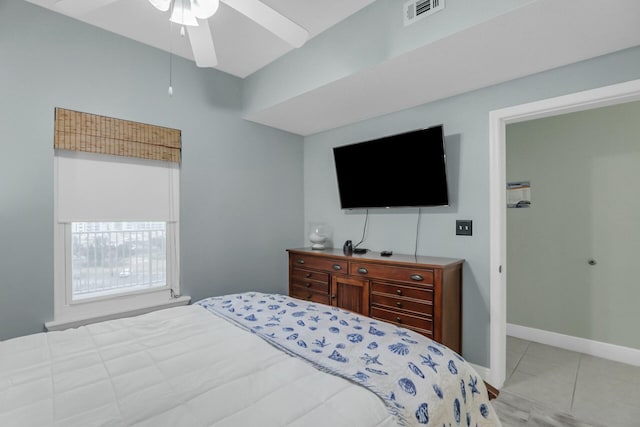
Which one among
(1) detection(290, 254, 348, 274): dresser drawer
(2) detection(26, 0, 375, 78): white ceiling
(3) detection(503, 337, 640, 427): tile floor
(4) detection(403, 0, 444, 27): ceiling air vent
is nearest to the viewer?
(4) detection(403, 0, 444, 27): ceiling air vent

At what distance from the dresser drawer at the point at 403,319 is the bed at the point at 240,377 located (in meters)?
0.90

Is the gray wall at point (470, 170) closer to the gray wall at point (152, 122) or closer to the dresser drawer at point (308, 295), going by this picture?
the dresser drawer at point (308, 295)

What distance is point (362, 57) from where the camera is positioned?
2158 millimetres

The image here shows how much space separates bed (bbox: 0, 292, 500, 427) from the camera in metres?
0.90

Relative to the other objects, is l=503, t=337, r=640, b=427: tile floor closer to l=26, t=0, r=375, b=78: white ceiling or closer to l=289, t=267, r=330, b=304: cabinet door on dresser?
l=289, t=267, r=330, b=304: cabinet door on dresser

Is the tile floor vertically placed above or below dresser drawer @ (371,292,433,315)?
below

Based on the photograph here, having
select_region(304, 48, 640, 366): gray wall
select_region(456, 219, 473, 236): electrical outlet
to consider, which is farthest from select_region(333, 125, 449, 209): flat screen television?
select_region(456, 219, 473, 236): electrical outlet

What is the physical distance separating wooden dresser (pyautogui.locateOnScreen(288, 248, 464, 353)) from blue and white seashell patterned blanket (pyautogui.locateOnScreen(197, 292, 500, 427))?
0.83 m

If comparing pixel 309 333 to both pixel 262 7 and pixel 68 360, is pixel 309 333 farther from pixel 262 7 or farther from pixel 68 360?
pixel 262 7

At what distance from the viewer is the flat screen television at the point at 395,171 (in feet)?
8.29

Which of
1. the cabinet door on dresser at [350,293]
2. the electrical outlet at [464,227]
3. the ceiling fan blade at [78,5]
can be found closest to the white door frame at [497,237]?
the electrical outlet at [464,227]

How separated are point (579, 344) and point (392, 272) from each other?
6.68 ft

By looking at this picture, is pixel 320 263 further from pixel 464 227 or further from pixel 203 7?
pixel 203 7

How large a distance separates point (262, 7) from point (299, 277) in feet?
7.97
